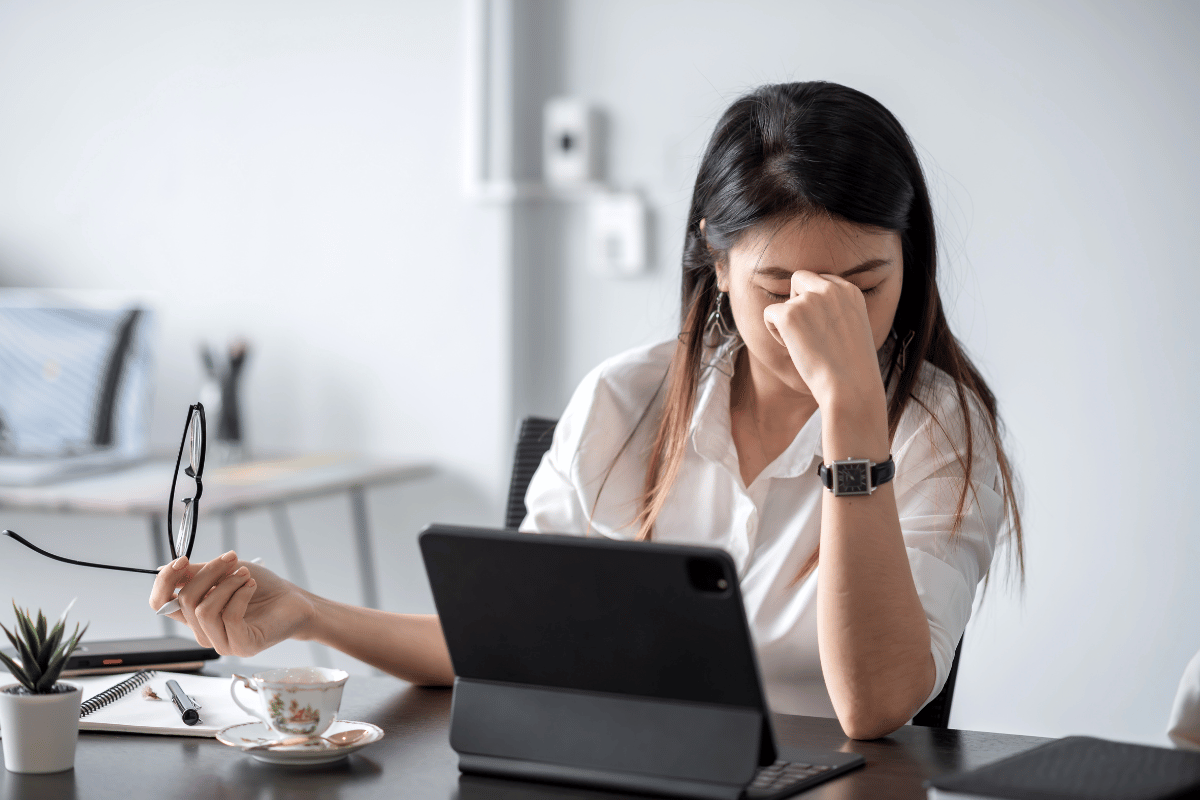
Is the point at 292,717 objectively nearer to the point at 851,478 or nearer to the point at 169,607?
the point at 169,607

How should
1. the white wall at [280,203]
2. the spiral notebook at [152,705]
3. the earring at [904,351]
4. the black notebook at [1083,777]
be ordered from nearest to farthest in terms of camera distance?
the black notebook at [1083,777], the spiral notebook at [152,705], the earring at [904,351], the white wall at [280,203]

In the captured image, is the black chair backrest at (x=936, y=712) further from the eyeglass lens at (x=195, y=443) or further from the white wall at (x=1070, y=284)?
the white wall at (x=1070, y=284)

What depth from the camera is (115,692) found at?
992 millimetres

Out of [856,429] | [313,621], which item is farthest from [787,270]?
[313,621]

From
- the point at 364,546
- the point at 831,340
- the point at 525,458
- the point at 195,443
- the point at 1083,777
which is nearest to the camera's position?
the point at 1083,777

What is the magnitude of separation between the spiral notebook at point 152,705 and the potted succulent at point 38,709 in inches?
3.5

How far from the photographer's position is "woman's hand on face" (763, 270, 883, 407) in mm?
1025

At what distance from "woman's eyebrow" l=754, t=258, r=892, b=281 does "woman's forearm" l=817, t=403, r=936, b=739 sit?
192 millimetres

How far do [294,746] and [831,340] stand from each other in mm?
557

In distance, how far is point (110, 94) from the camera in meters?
2.83

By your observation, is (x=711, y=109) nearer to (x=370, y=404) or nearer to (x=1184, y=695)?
(x=370, y=404)

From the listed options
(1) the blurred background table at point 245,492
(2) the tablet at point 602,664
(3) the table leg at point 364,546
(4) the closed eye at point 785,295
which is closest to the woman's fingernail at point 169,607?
(2) the tablet at point 602,664

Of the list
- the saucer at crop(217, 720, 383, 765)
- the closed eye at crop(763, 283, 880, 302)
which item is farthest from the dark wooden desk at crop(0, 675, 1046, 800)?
the closed eye at crop(763, 283, 880, 302)

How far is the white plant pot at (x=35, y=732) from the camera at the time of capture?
0.80 meters
